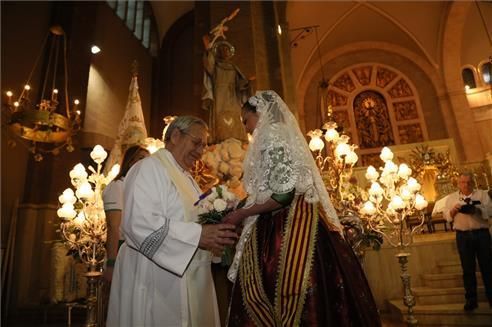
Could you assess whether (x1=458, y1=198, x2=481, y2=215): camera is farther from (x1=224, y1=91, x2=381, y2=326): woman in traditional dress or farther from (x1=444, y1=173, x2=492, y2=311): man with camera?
Result: (x1=224, y1=91, x2=381, y2=326): woman in traditional dress

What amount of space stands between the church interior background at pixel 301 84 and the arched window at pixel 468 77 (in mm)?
43

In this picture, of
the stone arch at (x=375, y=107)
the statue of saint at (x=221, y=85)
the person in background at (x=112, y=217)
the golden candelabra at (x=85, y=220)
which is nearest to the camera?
the person in background at (x=112, y=217)

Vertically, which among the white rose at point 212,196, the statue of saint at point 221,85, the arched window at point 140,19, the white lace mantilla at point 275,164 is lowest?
the white rose at point 212,196

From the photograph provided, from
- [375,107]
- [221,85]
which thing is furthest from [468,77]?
[221,85]

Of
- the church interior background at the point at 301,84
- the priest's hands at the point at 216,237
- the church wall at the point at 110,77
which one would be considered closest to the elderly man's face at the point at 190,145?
the priest's hands at the point at 216,237

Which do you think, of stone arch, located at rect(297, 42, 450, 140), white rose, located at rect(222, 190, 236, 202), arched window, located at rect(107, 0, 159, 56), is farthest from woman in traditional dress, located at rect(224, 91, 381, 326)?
stone arch, located at rect(297, 42, 450, 140)

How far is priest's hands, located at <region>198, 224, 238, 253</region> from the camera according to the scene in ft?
5.89

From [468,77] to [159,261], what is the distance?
1652 cm

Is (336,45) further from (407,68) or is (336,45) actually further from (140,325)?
(140,325)

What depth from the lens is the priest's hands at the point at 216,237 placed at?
1.79 meters

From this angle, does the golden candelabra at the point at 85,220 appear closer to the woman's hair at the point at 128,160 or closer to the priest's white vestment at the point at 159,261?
the woman's hair at the point at 128,160

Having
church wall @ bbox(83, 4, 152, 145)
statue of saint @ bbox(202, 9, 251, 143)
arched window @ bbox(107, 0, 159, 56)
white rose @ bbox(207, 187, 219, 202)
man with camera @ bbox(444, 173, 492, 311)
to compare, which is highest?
arched window @ bbox(107, 0, 159, 56)

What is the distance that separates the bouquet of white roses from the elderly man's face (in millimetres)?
270

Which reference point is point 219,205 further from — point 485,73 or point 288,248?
point 485,73
